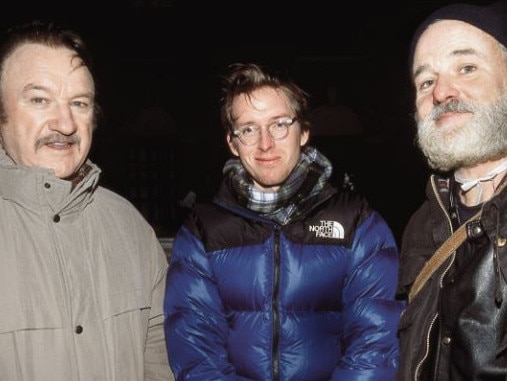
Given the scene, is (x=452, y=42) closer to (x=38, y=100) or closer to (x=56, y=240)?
(x=38, y=100)

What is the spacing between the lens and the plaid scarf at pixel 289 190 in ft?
8.96

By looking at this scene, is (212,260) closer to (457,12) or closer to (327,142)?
(457,12)

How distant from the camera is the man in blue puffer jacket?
2.56 m

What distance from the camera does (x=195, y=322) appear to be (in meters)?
2.62

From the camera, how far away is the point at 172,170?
14.5 m

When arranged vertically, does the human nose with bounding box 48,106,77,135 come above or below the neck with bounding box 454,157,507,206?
above

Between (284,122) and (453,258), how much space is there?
114 centimetres

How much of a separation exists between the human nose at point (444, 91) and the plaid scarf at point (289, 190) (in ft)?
2.35

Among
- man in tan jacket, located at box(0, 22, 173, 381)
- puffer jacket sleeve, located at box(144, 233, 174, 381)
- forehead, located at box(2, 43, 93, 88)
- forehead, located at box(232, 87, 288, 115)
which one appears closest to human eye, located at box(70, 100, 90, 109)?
man in tan jacket, located at box(0, 22, 173, 381)

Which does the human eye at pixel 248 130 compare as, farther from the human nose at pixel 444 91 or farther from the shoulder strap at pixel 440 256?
the shoulder strap at pixel 440 256

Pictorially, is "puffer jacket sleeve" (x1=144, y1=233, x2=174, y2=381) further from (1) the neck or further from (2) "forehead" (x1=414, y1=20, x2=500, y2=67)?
(2) "forehead" (x1=414, y1=20, x2=500, y2=67)

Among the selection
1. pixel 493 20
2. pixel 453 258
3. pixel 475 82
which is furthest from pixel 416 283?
pixel 493 20

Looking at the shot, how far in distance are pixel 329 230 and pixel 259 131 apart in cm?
66

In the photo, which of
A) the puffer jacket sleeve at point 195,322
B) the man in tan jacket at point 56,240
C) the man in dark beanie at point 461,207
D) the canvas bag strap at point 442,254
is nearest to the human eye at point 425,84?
the man in dark beanie at point 461,207
